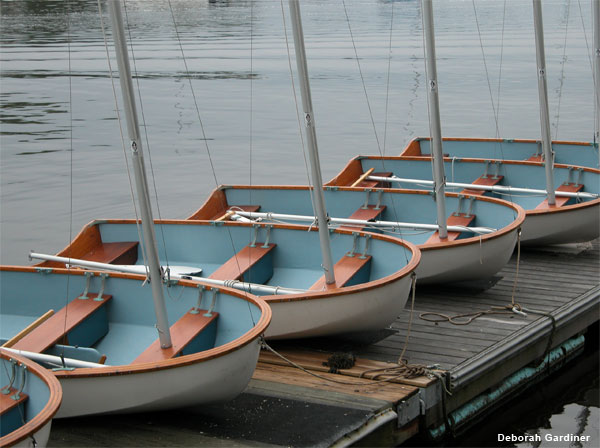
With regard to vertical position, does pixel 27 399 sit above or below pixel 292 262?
above

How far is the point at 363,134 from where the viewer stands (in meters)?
33.0

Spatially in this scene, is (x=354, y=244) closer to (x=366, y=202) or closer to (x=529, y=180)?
(x=366, y=202)

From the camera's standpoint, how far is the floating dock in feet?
27.1

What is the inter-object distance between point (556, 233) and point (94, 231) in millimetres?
6685

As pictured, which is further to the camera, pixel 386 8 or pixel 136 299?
pixel 386 8

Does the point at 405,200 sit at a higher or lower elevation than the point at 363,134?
higher

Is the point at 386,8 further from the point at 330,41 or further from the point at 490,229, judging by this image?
the point at 490,229

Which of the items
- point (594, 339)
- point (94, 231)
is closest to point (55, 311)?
point (94, 231)

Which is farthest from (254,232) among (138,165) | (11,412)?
(11,412)

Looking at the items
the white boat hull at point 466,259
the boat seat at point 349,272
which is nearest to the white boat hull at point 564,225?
the white boat hull at point 466,259

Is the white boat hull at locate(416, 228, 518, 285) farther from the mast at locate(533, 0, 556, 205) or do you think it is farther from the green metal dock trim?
the mast at locate(533, 0, 556, 205)

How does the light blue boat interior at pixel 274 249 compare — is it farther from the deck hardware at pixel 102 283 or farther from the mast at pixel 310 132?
the deck hardware at pixel 102 283

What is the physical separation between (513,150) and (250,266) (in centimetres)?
853

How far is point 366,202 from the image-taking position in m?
14.1
